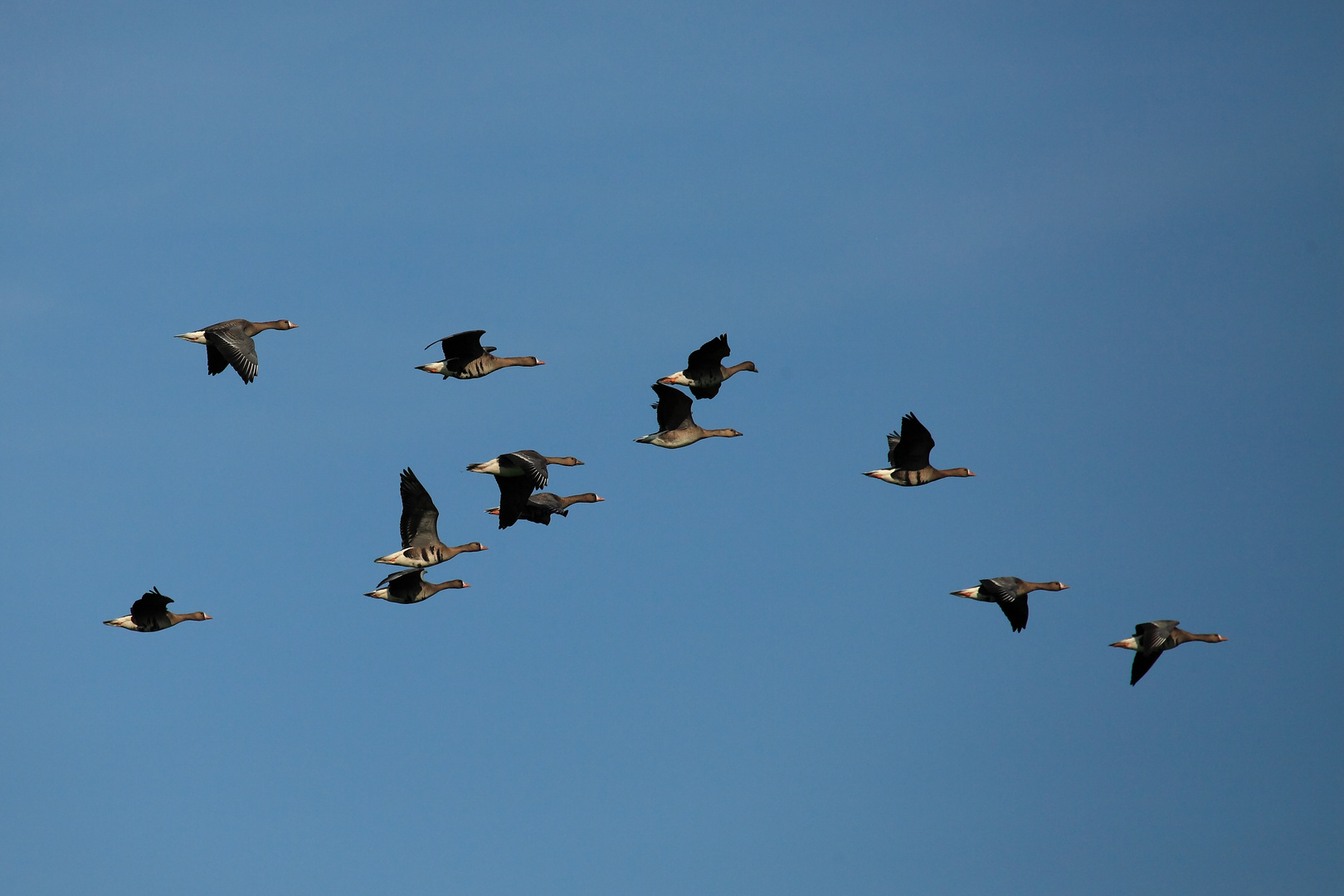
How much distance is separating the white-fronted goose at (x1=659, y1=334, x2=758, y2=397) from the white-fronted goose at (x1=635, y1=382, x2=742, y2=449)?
14.4 inches

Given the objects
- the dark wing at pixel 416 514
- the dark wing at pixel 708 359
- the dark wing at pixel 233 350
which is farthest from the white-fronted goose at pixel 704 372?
the dark wing at pixel 233 350

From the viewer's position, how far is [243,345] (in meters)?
40.6

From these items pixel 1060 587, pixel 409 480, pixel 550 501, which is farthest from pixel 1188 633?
pixel 409 480

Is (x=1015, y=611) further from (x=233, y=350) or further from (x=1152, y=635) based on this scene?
(x=233, y=350)

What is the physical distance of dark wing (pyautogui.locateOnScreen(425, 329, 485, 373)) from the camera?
4176 centimetres

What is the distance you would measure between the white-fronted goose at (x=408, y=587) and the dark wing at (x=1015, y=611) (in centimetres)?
1356

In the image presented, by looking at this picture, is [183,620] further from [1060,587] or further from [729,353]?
[1060,587]

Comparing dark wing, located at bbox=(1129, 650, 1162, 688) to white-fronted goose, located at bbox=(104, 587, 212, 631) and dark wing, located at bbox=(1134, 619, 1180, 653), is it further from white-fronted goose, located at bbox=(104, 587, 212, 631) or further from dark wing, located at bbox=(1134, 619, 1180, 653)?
white-fronted goose, located at bbox=(104, 587, 212, 631)

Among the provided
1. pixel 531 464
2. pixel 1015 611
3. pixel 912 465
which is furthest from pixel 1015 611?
pixel 531 464

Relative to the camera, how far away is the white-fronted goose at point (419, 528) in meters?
42.9

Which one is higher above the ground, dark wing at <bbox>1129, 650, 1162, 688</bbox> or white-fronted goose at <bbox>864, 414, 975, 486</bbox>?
white-fronted goose at <bbox>864, 414, 975, 486</bbox>

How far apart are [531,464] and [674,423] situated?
20.0 feet

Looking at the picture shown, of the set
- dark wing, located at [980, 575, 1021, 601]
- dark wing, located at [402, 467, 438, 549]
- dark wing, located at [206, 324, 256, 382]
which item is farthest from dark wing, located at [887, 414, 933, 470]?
dark wing, located at [206, 324, 256, 382]

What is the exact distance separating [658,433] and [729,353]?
3.14 meters
